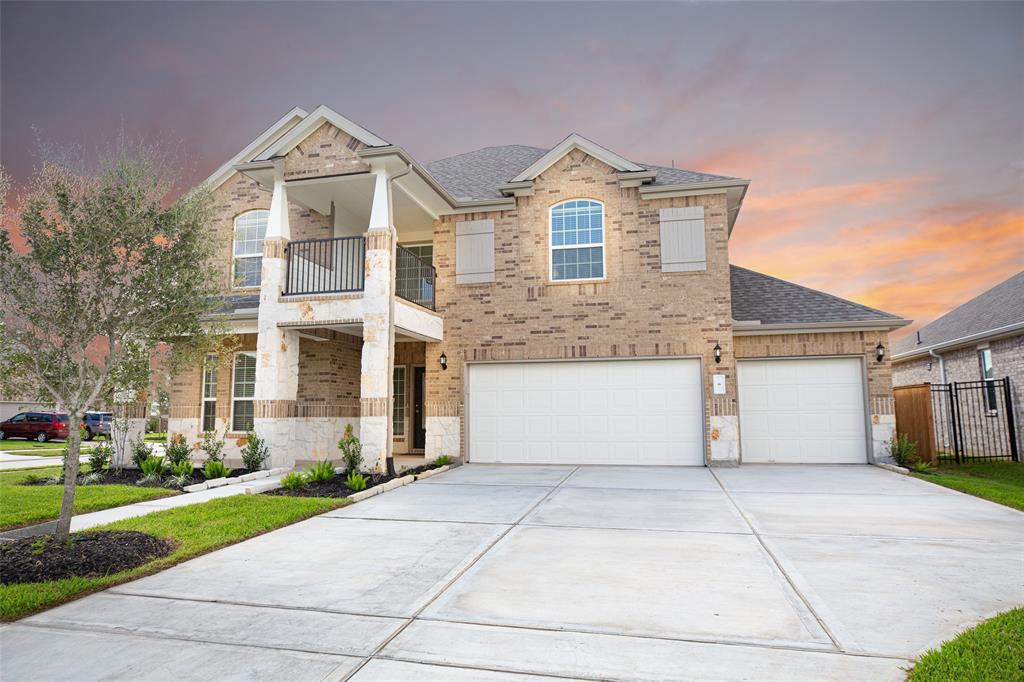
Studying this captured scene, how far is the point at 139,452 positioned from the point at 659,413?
1171cm

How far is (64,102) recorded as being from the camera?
Answer: 12883 millimetres

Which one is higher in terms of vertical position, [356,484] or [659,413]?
[659,413]

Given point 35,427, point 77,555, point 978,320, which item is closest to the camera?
point 77,555

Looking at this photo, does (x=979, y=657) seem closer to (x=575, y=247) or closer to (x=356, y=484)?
(x=356, y=484)

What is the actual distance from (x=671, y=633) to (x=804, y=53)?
13955 mm

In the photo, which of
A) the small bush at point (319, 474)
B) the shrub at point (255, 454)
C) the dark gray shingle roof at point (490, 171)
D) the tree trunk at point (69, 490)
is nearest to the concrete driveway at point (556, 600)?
the tree trunk at point (69, 490)

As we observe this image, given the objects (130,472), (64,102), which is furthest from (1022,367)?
(64,102)

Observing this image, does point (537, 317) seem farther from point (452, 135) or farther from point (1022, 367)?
point (1022, 367)

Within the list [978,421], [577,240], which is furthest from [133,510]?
[978,421]

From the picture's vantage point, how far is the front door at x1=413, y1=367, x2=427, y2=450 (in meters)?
15.8

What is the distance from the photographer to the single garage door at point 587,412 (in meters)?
13.4

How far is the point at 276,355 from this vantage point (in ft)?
40.1

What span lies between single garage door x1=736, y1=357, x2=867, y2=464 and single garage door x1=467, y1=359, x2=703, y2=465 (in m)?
1.45

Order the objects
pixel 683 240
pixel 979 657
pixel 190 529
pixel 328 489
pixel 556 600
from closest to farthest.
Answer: pixel 979 657 < pixel 556 600 < pixel 190 529 < pixel 328 489 < pixel 683 240
